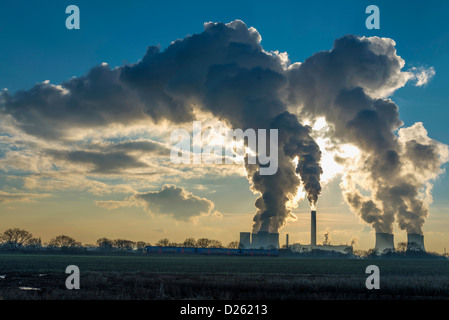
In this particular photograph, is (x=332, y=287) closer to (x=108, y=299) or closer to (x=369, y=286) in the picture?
(x=369, y=286)

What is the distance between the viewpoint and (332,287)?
1351 inches

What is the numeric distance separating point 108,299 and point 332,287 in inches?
711

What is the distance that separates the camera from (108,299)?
25.2 metres
